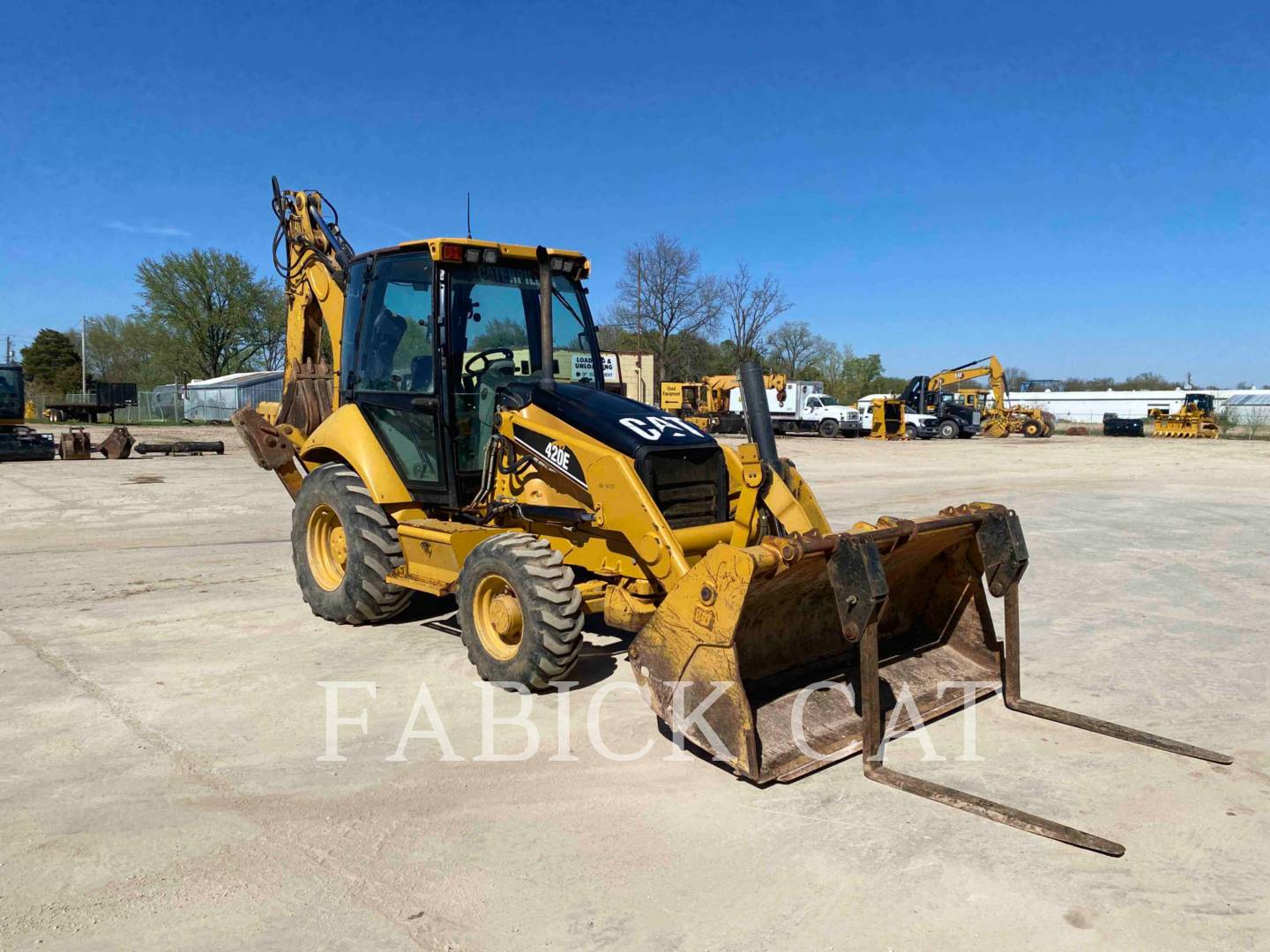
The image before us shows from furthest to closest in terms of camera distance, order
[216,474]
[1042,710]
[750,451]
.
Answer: [216,474] < [750,451] < [1042,710]

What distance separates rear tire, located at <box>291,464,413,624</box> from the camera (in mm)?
6652

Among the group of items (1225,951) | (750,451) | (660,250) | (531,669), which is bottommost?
(1225,951)

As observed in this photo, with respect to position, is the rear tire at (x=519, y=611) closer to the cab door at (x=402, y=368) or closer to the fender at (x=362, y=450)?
the cab door at (x=402, y=368)

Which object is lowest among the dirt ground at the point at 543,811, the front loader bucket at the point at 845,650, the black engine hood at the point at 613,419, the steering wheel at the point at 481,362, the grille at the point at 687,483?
the dirt ground at the point at 543,811

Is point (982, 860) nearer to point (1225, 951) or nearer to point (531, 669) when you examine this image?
point (1225, 951)

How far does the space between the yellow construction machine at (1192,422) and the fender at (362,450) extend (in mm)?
45228

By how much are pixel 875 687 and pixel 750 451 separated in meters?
1.74

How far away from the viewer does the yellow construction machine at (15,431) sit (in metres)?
22.4

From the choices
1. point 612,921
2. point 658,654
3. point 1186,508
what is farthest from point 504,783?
point 1186,508

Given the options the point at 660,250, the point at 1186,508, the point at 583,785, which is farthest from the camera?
the point at 660,250

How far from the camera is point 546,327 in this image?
20.3ft

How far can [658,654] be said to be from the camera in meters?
4.36

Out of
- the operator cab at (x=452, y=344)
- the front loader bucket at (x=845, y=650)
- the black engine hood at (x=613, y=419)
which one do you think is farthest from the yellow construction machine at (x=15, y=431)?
the front loader bucket at (x=845, y=650)

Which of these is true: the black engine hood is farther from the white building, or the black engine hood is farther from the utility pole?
the white building
